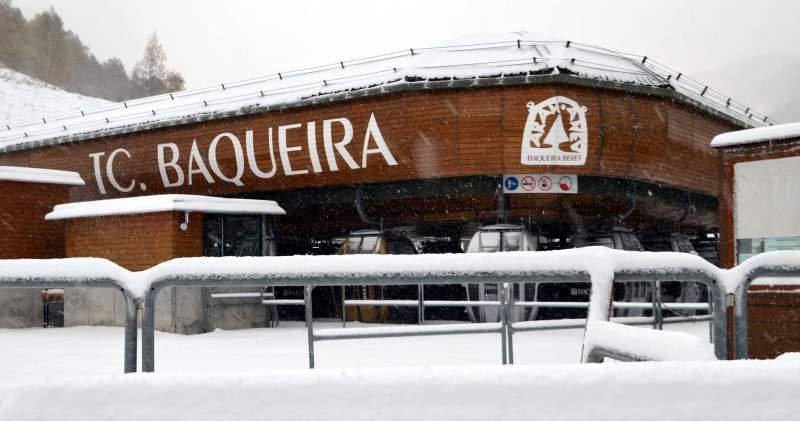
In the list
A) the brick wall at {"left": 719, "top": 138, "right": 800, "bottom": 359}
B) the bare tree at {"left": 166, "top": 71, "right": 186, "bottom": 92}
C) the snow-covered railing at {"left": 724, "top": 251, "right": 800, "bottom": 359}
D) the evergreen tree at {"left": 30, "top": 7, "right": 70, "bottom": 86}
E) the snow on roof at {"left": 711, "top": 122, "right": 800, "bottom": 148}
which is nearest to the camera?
the snow-covered railing at {"left": 724, "top": 251, "right": 800, "bottom": 359}

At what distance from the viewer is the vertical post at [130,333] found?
8.52 feet

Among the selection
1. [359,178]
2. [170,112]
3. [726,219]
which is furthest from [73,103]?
[726,219]

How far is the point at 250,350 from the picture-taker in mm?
13875

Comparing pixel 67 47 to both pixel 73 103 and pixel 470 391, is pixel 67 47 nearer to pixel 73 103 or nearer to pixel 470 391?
pixel 73 103

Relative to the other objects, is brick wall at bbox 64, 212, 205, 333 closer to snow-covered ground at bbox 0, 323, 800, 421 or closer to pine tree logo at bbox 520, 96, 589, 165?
pine tree logo at bbox 520, 96, 589, 165

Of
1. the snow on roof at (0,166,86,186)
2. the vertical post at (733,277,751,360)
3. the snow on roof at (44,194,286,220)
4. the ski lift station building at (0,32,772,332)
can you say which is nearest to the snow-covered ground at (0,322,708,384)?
the ski lift station building at (0,32,772,332)

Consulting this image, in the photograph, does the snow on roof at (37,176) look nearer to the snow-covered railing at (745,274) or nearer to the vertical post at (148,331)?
the vertical post at (148,331)

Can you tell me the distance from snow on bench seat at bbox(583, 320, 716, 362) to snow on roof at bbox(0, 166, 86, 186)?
22.2 m

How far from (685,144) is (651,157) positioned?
2.02 m

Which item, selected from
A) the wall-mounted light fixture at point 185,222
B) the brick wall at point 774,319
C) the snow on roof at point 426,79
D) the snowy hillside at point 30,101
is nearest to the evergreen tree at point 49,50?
the snowy hillside at point 30,101

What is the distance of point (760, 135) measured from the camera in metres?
10.1

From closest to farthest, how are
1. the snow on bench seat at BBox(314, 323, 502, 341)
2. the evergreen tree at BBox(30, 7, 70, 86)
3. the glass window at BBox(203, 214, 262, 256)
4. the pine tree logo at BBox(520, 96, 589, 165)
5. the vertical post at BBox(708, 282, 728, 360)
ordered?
1. the vertical post at BBox(708, 282, 728, 360)
2. the snow on bench seat at BBox(314, 323, 502, 341)
3. the pine tree logo at BBox(520, 96, 589, 165)
4. the glass window at BBox(203, 214, 262, 256)
5. the evergreen tree at BBox(30, 7, 70, 86)

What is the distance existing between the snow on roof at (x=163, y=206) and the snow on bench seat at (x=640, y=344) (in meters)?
17.9

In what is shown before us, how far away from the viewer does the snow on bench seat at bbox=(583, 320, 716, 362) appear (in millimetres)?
1775
